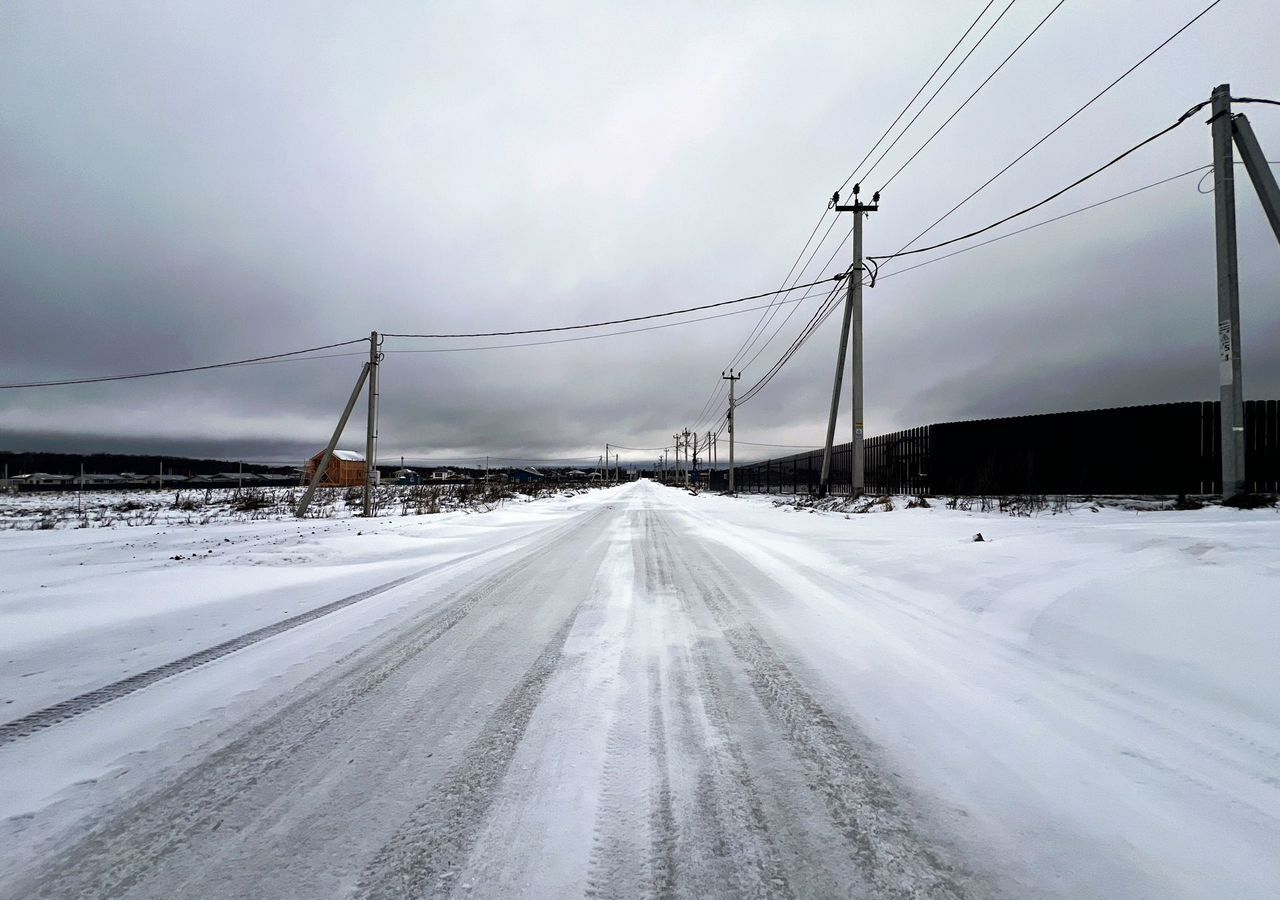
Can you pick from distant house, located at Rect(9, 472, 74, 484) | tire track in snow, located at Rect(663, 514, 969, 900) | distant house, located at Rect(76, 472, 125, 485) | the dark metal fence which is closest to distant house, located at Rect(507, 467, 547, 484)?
distant house, located at Rect(76, 472, 125, 485)

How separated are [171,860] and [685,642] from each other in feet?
9.85

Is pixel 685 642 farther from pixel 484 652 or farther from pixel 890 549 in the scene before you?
pixel 890 549

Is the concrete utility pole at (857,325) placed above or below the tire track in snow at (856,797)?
above

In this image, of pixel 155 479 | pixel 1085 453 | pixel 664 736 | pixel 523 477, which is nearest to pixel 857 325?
pixel 1085 453

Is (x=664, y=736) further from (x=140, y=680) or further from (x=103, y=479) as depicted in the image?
(x=103, y=479)

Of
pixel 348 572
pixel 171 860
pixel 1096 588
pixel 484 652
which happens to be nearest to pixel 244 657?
pixel 484 652

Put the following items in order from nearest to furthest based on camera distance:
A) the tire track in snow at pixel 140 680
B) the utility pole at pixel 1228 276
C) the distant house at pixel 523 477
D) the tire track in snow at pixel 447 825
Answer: the tire track in snow at pixel 447 825 → the tire track in snow at pixel 140 680 → the utility pole at pixel 1228 276 → the distant house at pixel 523 477

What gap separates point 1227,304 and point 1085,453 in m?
6.50

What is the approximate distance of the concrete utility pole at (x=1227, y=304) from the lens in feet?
25.6

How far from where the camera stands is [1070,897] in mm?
1590

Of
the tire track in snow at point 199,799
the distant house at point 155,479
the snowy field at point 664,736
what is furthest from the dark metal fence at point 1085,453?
the distant house at point 155,479

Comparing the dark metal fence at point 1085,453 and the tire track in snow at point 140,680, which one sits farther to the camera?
the dark metal fence at point 1085,453

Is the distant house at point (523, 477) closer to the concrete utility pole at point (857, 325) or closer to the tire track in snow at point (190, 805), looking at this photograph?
the concrete utility pole at point (857, 325)

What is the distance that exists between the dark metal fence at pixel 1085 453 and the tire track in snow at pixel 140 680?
16.2 m
